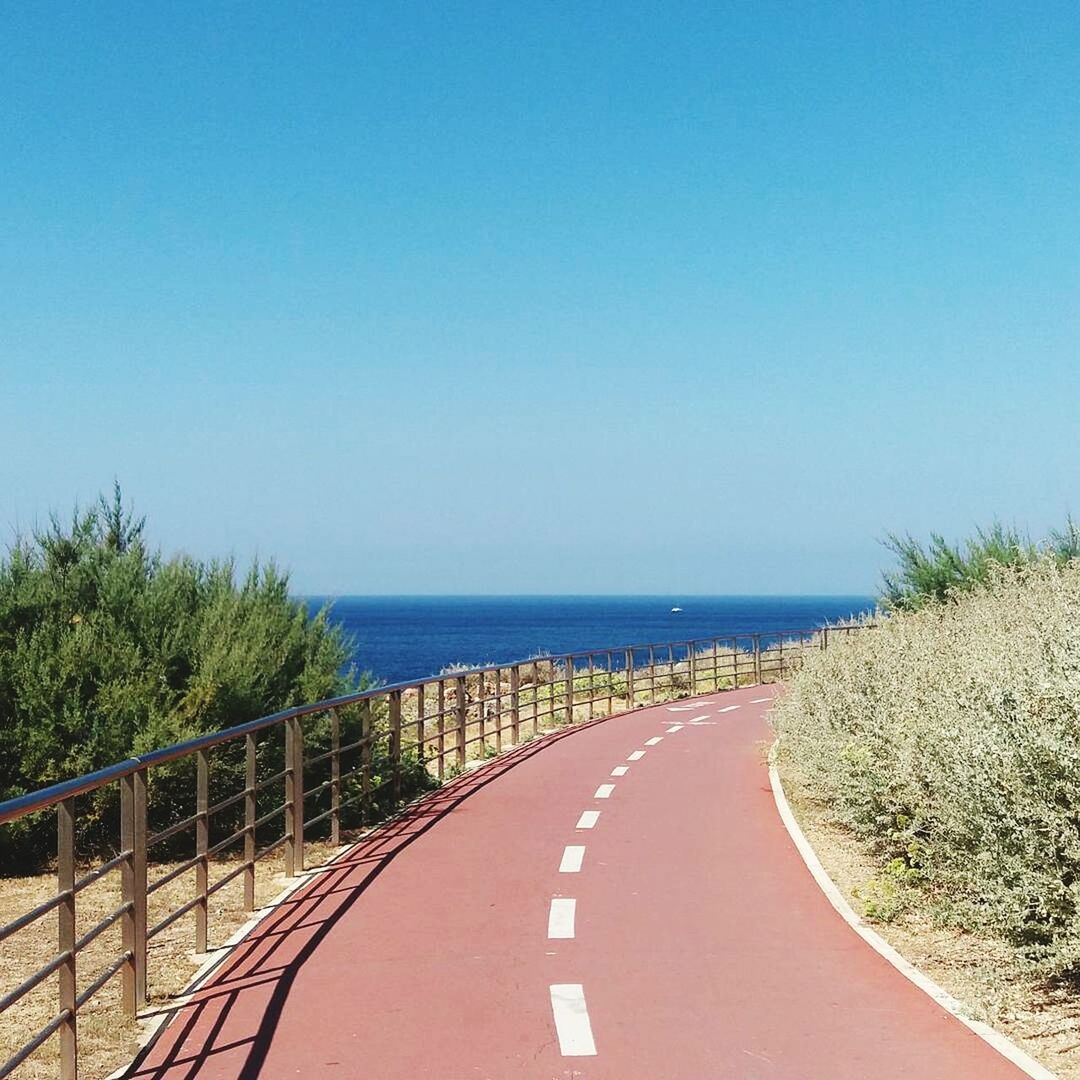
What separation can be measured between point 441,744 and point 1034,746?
10096 mm

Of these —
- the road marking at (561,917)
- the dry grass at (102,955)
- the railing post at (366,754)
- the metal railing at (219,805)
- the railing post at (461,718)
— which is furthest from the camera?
the railing post at (461,718)

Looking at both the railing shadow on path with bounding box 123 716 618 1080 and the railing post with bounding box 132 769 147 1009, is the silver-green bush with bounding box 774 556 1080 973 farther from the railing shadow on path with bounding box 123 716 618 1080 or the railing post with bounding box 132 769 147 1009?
the railing post with bounding box 132 769 147 1009

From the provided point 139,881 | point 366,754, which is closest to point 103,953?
point 139,881

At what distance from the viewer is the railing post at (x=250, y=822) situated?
8.52 m

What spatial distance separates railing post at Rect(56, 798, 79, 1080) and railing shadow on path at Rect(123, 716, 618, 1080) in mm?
274

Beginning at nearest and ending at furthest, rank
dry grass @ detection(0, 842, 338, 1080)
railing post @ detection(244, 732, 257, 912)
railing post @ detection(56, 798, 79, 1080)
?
railing post @ detection(56, 798, 79, 1080) < dry grass @ detection(0, 842, 338, 1080) < railing post @ detection(244, 732, 257, 912)

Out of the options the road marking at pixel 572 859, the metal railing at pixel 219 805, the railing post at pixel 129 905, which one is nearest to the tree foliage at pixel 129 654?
the metal railing at pixel 219 805

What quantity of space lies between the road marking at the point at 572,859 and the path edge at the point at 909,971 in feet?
6.04

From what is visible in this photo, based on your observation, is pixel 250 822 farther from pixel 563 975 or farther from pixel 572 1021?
pixel 572 1021

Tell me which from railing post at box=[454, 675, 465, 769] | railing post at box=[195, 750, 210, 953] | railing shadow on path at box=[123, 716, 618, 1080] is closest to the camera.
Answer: railing shadow on path at box=[123, 716, 618, 1080]

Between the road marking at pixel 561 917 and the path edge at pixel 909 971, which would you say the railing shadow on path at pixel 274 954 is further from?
the path edge at pixel 909 971

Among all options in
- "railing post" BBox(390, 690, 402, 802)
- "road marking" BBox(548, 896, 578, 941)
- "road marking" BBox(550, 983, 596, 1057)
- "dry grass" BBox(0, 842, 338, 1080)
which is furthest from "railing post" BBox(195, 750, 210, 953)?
"railing post" BBox(390, 690, 402, 802)

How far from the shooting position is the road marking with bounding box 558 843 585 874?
10.0 m

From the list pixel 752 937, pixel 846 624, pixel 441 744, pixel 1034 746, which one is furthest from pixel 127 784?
pixel 846 624
